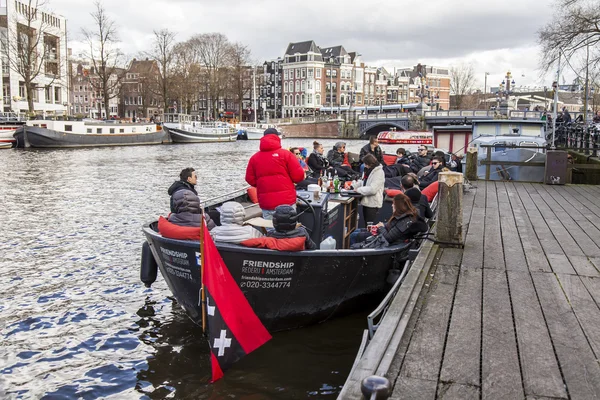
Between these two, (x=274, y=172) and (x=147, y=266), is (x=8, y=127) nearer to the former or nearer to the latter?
(x=147, y=266)

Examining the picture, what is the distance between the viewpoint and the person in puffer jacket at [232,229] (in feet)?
21.3

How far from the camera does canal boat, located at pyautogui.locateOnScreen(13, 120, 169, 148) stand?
142 feet

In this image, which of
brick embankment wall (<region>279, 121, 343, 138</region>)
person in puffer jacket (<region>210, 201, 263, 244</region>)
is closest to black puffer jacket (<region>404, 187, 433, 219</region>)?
person in puffer jacket (<region>210, 201, 263, 244</region>)

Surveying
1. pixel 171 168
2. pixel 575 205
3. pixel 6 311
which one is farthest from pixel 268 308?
pixel 171 168

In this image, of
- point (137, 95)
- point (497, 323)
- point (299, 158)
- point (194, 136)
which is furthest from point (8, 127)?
point (137, 95)

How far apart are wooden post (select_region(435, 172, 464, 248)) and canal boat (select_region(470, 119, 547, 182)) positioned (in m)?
8.39

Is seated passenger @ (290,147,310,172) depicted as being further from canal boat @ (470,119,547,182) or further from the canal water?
canal boat @ (470,119,547,182)

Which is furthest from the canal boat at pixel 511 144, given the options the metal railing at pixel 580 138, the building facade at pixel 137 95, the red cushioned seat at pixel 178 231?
the building facade at pixel 137 95

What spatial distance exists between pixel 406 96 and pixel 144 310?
120331mm

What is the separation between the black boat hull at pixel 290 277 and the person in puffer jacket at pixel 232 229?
0.23 m

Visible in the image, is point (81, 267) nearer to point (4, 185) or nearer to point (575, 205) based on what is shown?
point (575, 205)

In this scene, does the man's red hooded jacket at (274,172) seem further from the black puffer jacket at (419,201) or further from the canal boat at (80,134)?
the canal boat at (80,134)

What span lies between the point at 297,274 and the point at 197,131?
5545cm

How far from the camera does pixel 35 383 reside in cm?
643
